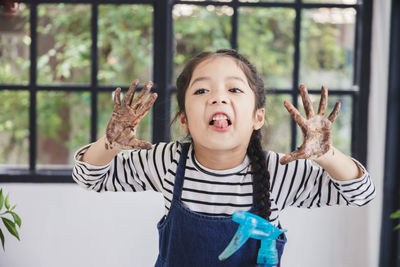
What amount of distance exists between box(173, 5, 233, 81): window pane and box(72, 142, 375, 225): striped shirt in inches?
95.3

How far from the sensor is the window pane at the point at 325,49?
394 centimetres

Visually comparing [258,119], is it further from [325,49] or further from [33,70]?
[325,49]

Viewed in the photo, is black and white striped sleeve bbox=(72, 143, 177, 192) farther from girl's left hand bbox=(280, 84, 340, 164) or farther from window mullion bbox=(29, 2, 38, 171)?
window mullion bbox=(29, 2, 38, 171)

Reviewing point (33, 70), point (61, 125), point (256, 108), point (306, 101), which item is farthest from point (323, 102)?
point (61, 125)

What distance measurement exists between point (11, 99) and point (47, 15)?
64cm

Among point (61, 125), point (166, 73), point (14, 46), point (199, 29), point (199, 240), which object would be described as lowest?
point (199, 240)

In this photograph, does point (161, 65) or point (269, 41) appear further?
point (269, 41)

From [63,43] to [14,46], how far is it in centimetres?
34

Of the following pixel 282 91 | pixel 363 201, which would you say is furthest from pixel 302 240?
pixel 363 201

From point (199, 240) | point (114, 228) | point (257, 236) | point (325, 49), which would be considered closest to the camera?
point (257, 236)

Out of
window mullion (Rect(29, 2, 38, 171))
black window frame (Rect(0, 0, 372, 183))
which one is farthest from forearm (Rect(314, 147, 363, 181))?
window mullion (Rect(29, 2, 38, 171))

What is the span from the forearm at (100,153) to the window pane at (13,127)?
9.13ft

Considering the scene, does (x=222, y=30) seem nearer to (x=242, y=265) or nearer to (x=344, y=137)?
(x=344, y=137)

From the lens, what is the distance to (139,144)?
109cm
